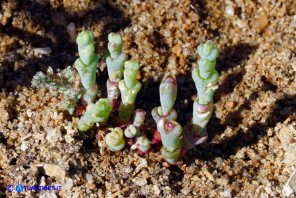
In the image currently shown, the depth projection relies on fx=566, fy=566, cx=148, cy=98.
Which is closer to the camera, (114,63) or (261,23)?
(114,63)

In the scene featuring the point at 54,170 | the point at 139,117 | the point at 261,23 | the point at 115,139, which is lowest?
the point at 54,170

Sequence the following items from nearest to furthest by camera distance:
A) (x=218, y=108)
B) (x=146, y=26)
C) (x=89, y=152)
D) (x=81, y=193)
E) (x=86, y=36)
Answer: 1. (x=86, y=36)
2. (x=81, y=193)
3. (x=89, y=152)
4. (x=218, y=108)
5. (x=146, y=26)

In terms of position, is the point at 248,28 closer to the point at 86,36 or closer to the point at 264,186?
the point at 264,186

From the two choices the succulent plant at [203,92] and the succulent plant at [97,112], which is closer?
the succulent plant at [203,92]

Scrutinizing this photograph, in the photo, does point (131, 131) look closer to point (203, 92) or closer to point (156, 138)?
point (156, 138)

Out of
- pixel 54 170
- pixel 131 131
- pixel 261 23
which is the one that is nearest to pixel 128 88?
pixel 131 131

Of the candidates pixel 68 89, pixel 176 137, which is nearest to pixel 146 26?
pixel 68 89

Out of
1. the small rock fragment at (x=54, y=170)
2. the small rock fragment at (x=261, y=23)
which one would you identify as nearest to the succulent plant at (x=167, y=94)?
the small rock fragment at (x=54, y=170)

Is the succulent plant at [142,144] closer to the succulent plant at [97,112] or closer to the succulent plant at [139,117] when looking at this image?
the succulent plant at [139,117]
